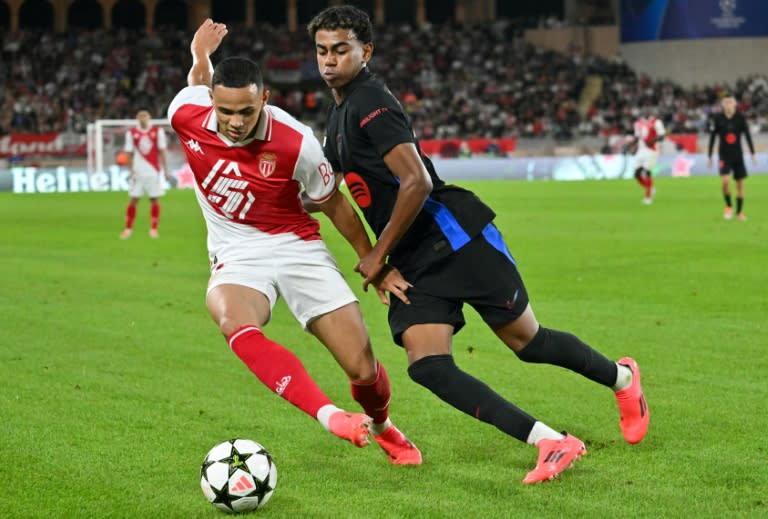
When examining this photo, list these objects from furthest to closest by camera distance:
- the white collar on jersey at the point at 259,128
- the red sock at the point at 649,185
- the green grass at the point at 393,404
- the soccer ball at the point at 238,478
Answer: the red sock at the point at 649,185, the white collar on jersey at the point at 259,128, the green grass at the point at 393,404, the soccer ball at the point at 238,478

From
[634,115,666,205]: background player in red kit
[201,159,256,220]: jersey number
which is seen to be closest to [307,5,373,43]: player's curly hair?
[201,159,256,220]: jersey number

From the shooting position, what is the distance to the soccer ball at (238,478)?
492cm

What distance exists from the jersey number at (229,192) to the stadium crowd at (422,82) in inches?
1637

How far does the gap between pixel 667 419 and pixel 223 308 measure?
2713 mm

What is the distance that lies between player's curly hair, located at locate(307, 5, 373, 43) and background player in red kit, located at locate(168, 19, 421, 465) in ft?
1.12

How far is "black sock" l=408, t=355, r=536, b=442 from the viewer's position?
17.3 ft

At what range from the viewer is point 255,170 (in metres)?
5.59

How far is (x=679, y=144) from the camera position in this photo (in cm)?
4278

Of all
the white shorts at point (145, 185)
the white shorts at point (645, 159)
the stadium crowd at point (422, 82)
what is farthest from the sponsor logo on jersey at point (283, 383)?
the stadium crowd at point (422, 82)

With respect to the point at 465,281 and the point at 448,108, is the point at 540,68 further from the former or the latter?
the point at 465,281

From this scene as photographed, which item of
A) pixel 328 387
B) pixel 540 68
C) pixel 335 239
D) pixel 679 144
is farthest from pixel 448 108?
pixel 328 387

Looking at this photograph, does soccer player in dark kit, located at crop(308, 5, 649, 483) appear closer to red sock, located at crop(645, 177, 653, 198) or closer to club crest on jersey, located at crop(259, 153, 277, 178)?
club crest on jersey, located at crop(259, 153, 277, 178)

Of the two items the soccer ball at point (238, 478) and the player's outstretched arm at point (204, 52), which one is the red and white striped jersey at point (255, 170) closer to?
the player's outstretched arm at point (204, 52)

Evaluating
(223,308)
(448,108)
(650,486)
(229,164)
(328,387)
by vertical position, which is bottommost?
(448,108)
